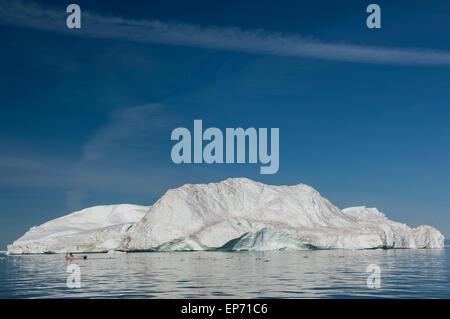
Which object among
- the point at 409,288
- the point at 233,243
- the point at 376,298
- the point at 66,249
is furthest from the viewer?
the point at 66,249

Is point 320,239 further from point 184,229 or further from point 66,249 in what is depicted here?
point 66,249

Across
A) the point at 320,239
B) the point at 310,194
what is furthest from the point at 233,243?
the point at 310,194

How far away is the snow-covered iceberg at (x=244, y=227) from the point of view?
442 ft

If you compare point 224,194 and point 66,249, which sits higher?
point 224,194

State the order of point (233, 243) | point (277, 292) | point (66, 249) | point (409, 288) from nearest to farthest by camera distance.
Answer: point (277, 292)
point (409, 288)
point (233, 243)
point (66, 249)

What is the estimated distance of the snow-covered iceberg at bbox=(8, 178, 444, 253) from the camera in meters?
135

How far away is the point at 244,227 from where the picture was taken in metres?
136

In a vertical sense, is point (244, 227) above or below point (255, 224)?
below

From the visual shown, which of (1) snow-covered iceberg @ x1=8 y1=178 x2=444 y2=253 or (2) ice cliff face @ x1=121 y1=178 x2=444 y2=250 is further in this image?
(1) snow-covered iceberg @ x1=8 y1=178 x2=444 y2=253

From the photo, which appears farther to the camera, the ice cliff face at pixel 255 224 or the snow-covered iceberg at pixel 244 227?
the snow-covered iceberg at pixel 244 227

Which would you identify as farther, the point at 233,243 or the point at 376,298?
the point at 233,243

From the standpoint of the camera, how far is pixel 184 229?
141 m
